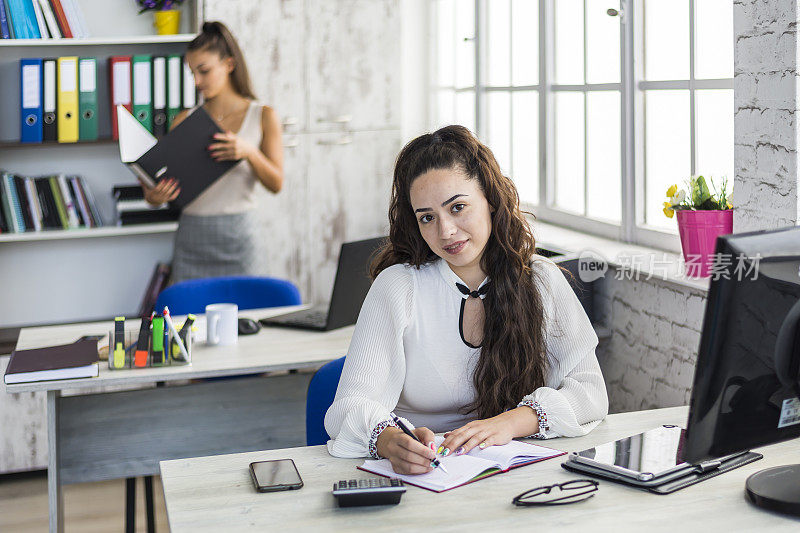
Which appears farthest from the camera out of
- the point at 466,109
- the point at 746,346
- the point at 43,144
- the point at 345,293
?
the point at 466,109

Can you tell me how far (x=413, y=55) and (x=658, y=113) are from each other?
6.93ft

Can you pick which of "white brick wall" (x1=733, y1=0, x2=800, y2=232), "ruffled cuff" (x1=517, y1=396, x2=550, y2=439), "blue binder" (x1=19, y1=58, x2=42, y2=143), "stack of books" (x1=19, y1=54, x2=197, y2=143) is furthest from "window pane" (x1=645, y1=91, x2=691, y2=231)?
"blue binder" (x1=19, y1=58, x2=42, y2=143)

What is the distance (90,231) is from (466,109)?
1802 millimetres

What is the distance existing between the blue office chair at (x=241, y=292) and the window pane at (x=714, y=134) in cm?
139

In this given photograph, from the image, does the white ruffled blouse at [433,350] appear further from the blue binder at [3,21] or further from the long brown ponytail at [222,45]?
the blue binder at [3,21]

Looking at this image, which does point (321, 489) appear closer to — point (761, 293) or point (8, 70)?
point (761, 293)

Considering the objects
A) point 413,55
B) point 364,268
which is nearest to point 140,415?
point 364,268

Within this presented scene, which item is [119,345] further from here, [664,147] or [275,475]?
[664,147]

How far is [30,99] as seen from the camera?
4.01 m

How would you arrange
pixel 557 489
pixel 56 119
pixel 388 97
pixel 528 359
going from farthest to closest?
1. pixel 388 97
2. pixel 56 119
3. pixel 528 359
4. pixel 557 489

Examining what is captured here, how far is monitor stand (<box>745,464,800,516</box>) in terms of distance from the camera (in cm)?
137

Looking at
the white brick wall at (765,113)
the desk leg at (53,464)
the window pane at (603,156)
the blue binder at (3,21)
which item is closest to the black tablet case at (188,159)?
the desk leg at (53,464)

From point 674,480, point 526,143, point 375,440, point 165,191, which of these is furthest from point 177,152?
point 674,480

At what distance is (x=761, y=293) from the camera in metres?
1.31
